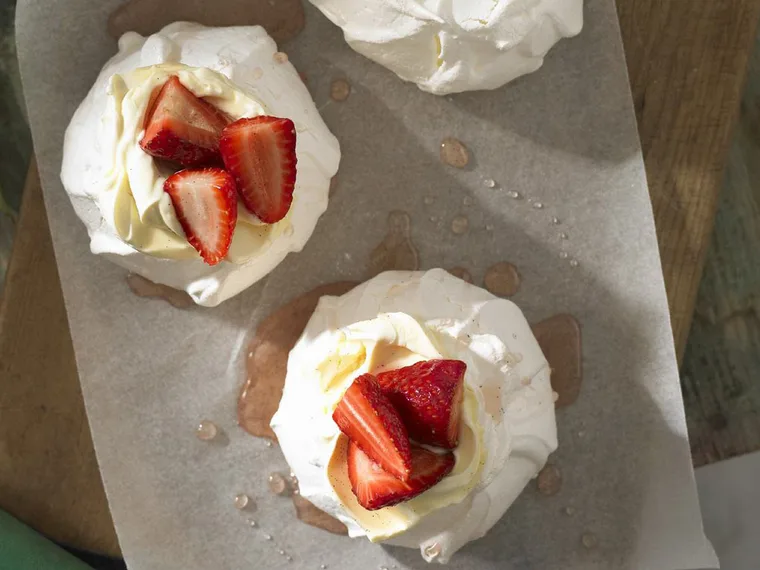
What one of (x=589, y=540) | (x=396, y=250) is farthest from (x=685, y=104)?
(x=589, y=540)

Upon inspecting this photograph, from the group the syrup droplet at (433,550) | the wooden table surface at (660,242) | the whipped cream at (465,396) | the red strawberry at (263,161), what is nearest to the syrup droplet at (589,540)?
the whipped cream at (465,396)

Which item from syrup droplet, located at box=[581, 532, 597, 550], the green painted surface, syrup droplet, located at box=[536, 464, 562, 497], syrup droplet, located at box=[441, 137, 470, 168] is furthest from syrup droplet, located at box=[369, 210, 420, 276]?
the green painted surface

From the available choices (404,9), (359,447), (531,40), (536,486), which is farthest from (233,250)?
(536,486)

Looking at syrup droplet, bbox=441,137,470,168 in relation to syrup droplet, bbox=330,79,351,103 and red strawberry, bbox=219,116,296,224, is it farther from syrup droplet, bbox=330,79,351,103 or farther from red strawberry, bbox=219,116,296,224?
red strawberry, bbox=219,116,296,224

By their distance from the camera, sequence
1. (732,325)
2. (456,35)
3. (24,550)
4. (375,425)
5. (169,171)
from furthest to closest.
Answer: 1. (732,325)
2. (24,550)
3. (456,35)
4. (169,171)
5. (375,425)

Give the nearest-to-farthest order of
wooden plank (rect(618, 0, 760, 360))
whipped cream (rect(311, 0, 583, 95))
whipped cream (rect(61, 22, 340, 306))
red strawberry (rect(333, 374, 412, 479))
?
red strawberry (rect(333, 374, 412, 479)) < whipped cream (rect(61, 22, 340, 306)) < whipped cream (rect(311, 0, 583, 95)) < wooden plank (rect(618, 0, 760, 360))

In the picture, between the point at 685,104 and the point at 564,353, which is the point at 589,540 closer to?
the point at 564,353

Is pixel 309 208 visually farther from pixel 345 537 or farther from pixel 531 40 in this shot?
pixel 345 537
